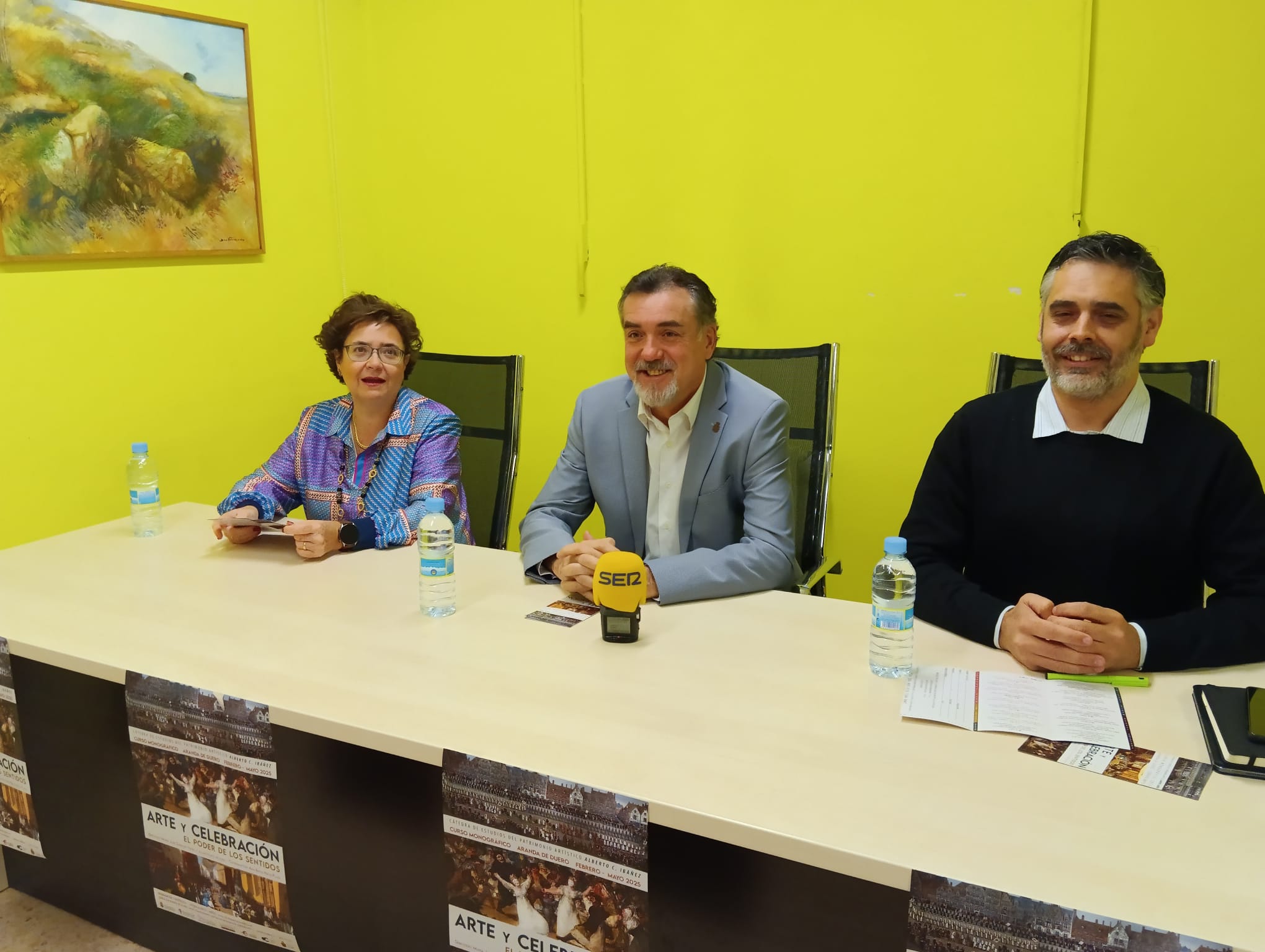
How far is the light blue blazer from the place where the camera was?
188 centimetres

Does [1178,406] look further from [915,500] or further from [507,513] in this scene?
[507,513]

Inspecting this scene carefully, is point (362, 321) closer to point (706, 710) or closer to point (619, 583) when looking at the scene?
point (619, 583)

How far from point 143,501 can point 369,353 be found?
0.63 meters

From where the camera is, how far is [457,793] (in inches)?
48.8

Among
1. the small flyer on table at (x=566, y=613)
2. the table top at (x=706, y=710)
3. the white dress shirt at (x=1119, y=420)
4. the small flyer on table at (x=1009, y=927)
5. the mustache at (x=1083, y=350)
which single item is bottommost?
the small flyer on table at (x=1009, y=927)

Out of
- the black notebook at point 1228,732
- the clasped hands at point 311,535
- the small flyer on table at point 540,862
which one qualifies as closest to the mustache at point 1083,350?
the black notebook at point 1228,732

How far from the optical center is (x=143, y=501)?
2250 mm

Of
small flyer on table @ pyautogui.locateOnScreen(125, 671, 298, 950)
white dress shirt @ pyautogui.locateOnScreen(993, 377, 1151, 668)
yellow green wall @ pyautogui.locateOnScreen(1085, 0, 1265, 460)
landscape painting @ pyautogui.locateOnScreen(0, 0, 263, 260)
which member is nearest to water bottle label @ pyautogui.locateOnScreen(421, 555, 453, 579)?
small flyer on table @ pyautogui.locateOnScreen(125, 671, 298, 950)

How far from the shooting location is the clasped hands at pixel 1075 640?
1.39 metres

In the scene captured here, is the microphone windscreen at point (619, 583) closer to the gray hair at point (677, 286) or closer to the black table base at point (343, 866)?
the black table base at point (343, 866)

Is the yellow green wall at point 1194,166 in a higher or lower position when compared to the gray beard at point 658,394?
higher

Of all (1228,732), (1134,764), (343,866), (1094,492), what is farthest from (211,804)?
(1094,492)

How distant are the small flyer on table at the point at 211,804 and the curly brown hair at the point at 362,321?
3.78 feet

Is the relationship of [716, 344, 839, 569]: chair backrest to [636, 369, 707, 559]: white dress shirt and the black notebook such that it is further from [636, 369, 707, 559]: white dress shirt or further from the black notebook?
the black notebook
